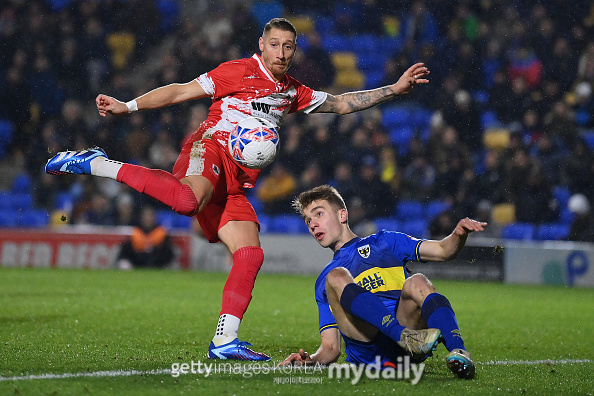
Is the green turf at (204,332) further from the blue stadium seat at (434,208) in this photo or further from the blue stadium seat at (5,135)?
the blue stadium seat at (5,135)

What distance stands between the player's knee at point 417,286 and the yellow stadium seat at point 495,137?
10.8m

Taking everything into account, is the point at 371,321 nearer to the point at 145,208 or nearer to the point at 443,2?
the point at 145,208

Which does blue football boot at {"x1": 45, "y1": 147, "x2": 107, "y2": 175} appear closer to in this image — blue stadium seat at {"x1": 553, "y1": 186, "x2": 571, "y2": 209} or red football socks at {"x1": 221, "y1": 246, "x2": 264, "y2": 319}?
red football socks at {"x1": 221, "y1": 246, "x2": 264, "y2": 319}

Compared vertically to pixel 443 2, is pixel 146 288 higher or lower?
lower

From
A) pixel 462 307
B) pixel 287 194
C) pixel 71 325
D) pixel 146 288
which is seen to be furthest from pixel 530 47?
pixel 71 325

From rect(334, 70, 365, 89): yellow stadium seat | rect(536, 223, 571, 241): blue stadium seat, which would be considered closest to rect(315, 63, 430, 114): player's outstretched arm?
rect(536, 223, 571, 241): blue stadium seat

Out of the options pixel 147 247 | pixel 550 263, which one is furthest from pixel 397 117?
pixel 147 247

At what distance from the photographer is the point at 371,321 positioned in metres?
3.98

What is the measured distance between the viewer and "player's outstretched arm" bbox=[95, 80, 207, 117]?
195 inches

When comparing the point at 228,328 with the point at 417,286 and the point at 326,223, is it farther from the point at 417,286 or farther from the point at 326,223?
the point at 417,286

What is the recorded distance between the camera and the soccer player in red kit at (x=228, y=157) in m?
4.91

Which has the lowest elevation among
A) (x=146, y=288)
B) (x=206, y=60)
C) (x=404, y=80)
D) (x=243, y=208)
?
(x=146, y=288)

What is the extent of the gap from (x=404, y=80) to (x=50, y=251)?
31.6ft

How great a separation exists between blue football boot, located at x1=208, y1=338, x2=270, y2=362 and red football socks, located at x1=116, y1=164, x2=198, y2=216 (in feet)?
2.82
